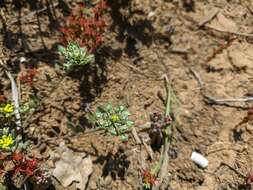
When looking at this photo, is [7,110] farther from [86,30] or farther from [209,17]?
[209,17]

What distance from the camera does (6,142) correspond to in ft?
11.0

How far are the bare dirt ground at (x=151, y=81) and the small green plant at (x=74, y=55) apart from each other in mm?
238

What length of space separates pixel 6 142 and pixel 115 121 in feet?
2.72

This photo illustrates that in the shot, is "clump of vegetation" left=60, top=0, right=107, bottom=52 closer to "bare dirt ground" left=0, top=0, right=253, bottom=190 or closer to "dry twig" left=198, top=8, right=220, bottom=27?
"bare dirt ground" left=0, top=0, right=253, bottom=190

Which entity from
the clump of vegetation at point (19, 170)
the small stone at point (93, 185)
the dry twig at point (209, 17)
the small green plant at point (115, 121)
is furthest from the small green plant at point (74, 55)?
the dry twig at point (209, 17)

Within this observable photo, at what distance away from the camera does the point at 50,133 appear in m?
3.78

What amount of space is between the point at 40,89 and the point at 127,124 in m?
0.84

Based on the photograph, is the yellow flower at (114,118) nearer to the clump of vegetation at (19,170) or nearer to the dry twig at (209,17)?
the clump of vegetation at (19,170)

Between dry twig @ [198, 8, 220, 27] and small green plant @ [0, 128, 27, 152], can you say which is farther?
dry twig @ [198, 8, 220, 27]

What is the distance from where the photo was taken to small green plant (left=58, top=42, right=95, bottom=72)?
3598mm

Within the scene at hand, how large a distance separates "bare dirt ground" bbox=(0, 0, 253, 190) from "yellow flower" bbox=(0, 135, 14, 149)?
0.34 meters

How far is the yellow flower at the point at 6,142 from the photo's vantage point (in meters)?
3.35

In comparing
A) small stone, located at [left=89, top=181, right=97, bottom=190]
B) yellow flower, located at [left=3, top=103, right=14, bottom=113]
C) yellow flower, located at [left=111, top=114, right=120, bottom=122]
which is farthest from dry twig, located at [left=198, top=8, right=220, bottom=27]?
yellow flower, located at [left=3, top=103, right=14, bottom=113]

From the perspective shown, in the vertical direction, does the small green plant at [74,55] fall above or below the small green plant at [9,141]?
above
